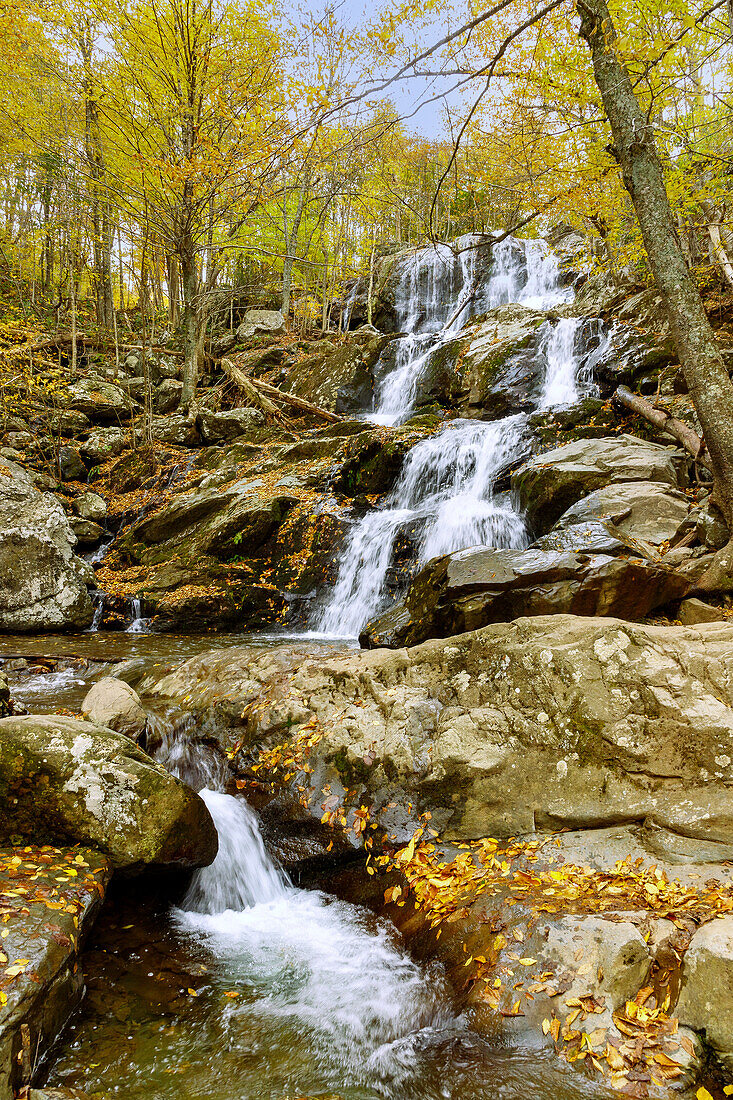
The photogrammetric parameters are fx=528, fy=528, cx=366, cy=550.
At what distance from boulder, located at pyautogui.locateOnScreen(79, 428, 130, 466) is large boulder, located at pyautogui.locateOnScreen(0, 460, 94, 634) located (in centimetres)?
432

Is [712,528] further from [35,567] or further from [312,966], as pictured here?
[35,567]

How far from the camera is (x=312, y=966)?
315 centimetres

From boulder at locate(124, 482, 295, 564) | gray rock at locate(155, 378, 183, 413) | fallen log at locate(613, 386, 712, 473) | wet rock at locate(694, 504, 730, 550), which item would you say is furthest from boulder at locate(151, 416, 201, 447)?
wet rock at locate(694, 504, 730, 550)

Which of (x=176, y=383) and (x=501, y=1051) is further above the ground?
(x=176, y=383)

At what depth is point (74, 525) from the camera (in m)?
11.4

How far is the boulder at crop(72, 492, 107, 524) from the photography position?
12102 mm

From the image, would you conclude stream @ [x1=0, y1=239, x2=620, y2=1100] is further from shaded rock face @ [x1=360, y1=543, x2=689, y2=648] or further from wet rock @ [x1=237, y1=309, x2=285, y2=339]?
wet rock @ [x1=237, y1=309, x2=285, y2=339]

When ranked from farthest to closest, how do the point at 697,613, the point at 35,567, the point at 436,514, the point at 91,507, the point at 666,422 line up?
the point at 91,507 < the point at 436,514 < the point at 35,567 < the point at 666,422 < the point at 697,613

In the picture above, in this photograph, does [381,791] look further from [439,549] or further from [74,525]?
[74,525]

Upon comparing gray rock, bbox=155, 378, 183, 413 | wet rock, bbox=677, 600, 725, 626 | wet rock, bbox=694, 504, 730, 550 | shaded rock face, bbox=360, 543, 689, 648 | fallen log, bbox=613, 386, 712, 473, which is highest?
gray rock, bbox=155, 378, 183, 413

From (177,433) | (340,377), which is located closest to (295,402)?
(340,377)

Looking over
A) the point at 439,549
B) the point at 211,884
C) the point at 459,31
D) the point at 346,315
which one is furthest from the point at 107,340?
the point at 211,884

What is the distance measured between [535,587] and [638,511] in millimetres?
2400

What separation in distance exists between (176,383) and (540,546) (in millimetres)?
15498
